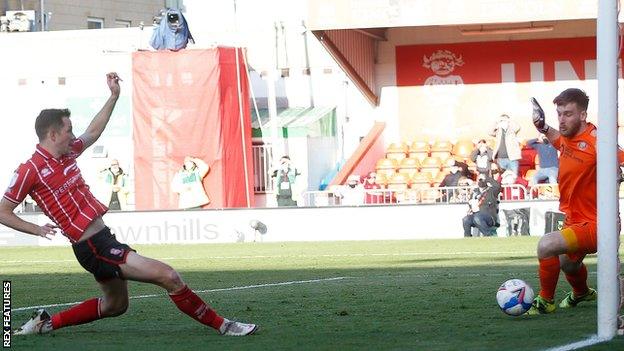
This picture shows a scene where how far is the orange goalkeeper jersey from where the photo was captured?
10.6m

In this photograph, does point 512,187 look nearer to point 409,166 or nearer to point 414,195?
point 414,195

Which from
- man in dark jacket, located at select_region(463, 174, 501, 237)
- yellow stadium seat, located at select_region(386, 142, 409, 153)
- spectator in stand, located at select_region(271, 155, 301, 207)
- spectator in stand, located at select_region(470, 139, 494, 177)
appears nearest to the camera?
man in dark jacket, located at select_region(463, 174, 501, 237)

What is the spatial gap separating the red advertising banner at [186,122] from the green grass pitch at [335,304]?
1196 centimetres

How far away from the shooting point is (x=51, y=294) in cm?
1500

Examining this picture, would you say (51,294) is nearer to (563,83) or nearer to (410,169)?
(410,169)

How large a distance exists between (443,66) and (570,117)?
1096 inches

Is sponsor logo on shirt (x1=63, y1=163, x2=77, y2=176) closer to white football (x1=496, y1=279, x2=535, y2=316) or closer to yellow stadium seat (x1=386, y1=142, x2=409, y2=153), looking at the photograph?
white football (x1=496, y1=279, x2=535, y2=316)

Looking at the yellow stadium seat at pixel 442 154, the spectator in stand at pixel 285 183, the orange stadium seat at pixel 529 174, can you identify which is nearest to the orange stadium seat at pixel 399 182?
the yellow stadium seat at pixel 442 154

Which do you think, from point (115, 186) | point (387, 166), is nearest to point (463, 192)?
point (387, 166)

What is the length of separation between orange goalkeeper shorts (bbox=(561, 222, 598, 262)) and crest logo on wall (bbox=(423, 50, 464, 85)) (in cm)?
2769

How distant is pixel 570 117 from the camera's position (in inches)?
418

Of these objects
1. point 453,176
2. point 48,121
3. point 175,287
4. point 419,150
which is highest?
point 48,121

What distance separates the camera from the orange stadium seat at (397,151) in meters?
36.2

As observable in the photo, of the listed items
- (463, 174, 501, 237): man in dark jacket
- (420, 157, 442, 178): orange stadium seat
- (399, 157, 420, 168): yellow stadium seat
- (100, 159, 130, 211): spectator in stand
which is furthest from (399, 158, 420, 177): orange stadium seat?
(100, 159, 130, 211): spectator in stand
